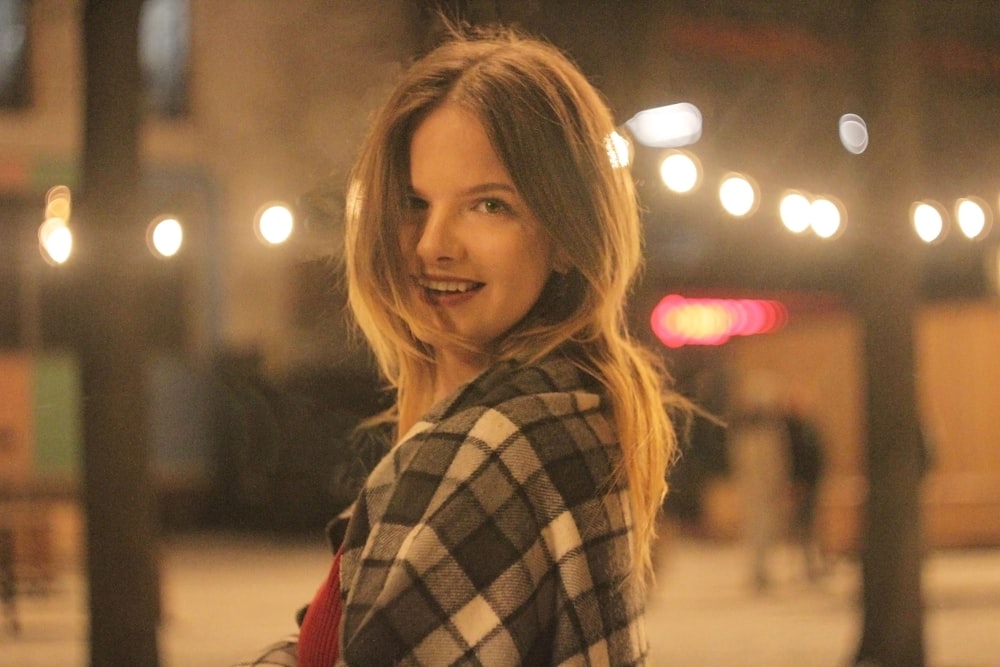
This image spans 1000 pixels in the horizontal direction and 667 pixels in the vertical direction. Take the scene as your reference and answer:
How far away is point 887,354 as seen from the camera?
6.31m

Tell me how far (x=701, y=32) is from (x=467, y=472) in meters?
10.7

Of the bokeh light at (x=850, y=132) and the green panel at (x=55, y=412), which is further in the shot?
the green panel at (x=55, y=412)

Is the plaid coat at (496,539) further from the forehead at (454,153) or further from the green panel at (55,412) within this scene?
the green panel at (55,412)

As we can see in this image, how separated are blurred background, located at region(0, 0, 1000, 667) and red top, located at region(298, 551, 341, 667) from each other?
159cm

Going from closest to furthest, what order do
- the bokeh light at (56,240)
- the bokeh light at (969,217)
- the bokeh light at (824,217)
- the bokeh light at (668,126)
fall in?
the bokeh light at (668,126) → the bokeh light at (56,240) → the bokeh light at (824,217) → the bokeh light at (969,217)

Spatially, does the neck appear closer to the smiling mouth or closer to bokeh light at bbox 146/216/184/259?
the smiling mouth

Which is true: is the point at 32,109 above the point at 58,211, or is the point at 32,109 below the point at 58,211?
above

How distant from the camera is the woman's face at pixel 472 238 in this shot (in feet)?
5.21

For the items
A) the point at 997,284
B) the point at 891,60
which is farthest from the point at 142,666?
the point at 997,284

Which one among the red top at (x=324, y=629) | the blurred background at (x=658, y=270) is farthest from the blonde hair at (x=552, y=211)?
the blurred background at (x=658, y=270)

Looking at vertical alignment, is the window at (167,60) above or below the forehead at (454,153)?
above

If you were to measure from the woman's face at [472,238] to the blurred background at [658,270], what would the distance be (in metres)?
1.50

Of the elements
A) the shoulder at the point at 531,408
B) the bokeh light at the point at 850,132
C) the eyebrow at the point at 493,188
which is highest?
the bokeh light at the point at 850,132

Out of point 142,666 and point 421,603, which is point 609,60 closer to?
point 421,603
